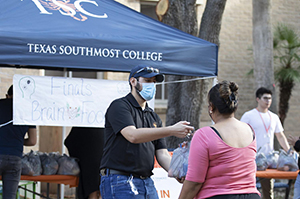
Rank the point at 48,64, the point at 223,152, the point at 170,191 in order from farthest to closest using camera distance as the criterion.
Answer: the point at 170,191
the point at 48,64
the point at 223,152

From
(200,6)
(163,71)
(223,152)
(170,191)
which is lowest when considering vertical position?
(170,191)

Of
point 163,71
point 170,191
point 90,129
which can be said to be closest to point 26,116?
point 90,129

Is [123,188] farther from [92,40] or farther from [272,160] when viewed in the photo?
[272,160]

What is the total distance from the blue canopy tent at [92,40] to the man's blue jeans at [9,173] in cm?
110

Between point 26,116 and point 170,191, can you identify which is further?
point 170,191

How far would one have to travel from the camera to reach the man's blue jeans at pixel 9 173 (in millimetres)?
4911

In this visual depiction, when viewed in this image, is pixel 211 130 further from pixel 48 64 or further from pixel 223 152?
pixel 48 64

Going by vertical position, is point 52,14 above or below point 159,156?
above

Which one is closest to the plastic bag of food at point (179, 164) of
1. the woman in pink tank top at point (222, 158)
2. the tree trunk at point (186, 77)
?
the woman in pink tank top at point (222, 158)

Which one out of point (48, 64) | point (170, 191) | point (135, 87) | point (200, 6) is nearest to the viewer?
point (135, 87)

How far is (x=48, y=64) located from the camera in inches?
176

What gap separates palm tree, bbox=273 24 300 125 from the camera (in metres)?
10.4

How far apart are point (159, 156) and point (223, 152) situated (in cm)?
95

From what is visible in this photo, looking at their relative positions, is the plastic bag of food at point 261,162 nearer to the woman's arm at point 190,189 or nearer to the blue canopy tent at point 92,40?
the blue canopy tent at point 92,40
